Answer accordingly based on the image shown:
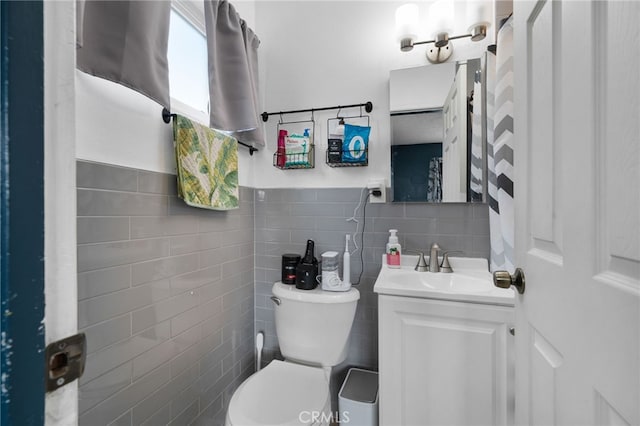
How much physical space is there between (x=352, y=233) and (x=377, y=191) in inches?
10.7

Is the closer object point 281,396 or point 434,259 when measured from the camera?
point 281,396

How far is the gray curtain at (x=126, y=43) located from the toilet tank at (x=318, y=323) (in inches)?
40.4

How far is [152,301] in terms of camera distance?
1.04 meters

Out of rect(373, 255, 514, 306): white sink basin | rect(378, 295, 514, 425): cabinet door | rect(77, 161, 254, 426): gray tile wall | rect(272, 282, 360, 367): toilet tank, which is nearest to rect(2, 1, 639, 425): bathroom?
rect(77, 161, 254, 426): gray tile wall

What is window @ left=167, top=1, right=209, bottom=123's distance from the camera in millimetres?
1261

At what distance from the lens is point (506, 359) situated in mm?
999

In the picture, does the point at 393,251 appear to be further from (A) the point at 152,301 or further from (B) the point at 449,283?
(A) the point at 152,301

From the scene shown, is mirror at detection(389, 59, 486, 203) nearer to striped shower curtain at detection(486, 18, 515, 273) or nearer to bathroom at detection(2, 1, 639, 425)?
bathroom at detection(2, 1, 639, 425)

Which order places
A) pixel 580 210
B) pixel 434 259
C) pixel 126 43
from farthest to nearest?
pixel 434 259 → pixel 126 43 → pixel 580 210

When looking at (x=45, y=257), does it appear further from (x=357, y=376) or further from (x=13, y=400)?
(x=357, y=376)

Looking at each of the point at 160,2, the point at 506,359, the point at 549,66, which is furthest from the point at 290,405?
the point at 160,2

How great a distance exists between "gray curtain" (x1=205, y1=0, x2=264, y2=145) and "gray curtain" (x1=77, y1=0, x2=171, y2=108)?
0.30 m

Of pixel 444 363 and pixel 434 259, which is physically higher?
pixel 434 259

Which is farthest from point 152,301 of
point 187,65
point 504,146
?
point 504,146
